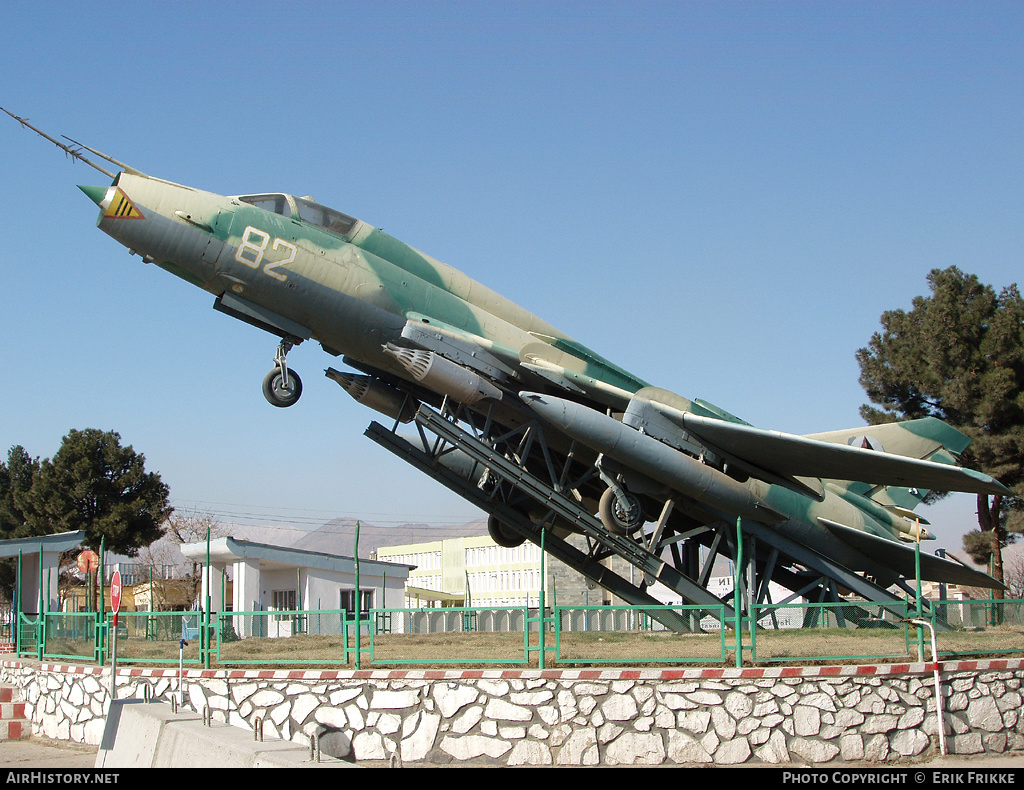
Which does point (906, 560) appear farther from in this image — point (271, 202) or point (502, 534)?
point (271, 202)

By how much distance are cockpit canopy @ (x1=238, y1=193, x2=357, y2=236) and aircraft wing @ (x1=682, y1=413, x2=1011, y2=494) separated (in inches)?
217

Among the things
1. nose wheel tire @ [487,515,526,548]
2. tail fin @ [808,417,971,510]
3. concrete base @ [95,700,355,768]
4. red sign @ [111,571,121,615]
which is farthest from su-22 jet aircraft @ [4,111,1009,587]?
concrete base @ [95,700,355,768]

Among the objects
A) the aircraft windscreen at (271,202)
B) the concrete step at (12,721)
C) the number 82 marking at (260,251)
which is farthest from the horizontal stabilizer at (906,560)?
the concrete step at (12,721)

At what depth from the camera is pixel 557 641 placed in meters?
10.1

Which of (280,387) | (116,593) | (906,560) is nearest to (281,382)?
(280,387)

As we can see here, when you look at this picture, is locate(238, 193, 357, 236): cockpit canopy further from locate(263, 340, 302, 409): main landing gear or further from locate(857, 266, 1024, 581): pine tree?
locate(857, 266, 1024, 581): pine tree

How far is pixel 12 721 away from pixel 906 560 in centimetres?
1332

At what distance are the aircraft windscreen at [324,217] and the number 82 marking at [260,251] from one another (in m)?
0.69

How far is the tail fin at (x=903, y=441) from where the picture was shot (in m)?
16.6

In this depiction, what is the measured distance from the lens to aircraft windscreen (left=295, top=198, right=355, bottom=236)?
13.0 m

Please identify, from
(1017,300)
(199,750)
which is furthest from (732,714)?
(1017,300)

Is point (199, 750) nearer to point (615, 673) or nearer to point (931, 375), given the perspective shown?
point (615, 673)

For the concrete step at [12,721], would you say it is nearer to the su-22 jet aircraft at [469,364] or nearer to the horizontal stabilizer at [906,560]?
the su-22 jet aircraft at [469,364]

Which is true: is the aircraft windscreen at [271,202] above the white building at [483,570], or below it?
above
